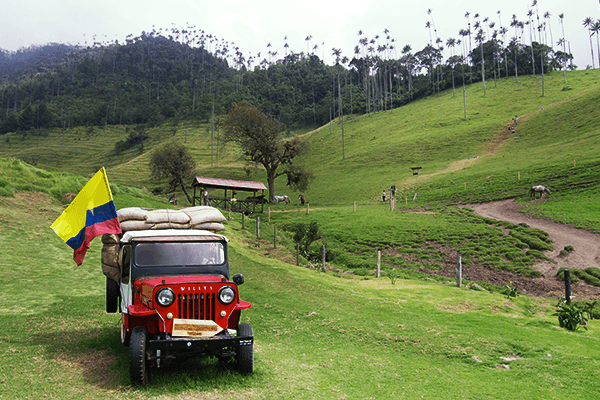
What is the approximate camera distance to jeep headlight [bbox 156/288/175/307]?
661 cm

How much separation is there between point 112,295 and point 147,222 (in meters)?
1.99

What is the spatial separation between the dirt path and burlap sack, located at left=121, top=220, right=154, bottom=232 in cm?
2130

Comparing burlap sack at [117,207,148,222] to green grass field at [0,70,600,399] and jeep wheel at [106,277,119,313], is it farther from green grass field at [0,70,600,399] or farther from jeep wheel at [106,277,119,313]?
green grass field at [0,70,600,399]

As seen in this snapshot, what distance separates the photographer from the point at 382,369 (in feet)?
27.2

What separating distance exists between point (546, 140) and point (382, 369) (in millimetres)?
67059

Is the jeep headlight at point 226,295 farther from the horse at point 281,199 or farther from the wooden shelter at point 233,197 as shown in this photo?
the horse at point 281,199

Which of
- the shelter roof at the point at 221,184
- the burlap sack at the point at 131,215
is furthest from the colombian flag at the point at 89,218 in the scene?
the shelter roof at the point at 221,184

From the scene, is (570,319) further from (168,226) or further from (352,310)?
(168,226)

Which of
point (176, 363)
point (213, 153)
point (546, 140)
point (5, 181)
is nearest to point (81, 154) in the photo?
point (213, 153)

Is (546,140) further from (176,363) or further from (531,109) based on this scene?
(176,363)

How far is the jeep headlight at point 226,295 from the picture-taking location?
6941 mm

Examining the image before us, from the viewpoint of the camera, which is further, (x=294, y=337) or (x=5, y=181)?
(x=5, y=181)

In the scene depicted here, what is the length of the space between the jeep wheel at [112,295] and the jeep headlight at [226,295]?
4004 millimetres

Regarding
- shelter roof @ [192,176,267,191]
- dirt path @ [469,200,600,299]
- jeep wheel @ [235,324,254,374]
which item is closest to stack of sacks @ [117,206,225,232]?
jeep wheel @ [235,324,254,374]
